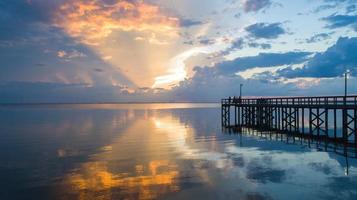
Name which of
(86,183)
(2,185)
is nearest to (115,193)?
(86,183)

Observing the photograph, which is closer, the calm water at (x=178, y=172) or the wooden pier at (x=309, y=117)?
the calm water at (x=178, y=172)

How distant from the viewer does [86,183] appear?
17.8 m

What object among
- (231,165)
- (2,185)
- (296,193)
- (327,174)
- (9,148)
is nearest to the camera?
(296,193)

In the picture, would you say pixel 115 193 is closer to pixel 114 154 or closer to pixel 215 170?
pixel 215 170

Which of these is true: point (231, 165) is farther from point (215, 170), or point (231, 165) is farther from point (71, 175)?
point (71, 175)

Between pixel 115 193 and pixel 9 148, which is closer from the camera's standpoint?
pixel 115 193

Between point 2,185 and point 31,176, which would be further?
point 31,176

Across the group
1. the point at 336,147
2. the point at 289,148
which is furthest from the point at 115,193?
the point at 336,147

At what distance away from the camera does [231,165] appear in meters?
22.0

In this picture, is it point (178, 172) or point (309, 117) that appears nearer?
point (178, 172)

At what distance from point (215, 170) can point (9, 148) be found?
21783mm

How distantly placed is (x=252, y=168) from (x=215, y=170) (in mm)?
2463

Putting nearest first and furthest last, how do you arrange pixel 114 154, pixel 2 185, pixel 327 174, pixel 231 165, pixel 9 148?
1. pixel 2 185
2. pixel 327 174
3. pixel 231 165
4. pixel 114 154
5. pixel 9 148

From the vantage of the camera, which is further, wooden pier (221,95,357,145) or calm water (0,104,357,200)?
wooden pier (221,95,357,145)
